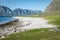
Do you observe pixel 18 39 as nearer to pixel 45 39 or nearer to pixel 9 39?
pixel 9 39

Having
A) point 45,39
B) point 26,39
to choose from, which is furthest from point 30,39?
point 45,39

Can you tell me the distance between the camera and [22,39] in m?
29.0

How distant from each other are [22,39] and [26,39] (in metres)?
0.73

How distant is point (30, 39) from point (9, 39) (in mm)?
3478

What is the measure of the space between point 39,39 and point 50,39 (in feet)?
5.70

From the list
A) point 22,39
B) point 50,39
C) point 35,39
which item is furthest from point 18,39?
point 50,39

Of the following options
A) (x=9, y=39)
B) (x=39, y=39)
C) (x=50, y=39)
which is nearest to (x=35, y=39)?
(x=39, y=39)

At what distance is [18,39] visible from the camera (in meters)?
29.1

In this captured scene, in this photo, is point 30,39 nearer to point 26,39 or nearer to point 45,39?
point 26,39

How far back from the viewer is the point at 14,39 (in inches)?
1154

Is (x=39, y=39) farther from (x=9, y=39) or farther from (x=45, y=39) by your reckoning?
(x=9, y=39)

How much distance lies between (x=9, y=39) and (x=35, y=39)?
167 inches

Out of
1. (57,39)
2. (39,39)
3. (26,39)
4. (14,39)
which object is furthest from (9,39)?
(57,39)

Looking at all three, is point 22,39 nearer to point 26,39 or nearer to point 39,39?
point 26,39
